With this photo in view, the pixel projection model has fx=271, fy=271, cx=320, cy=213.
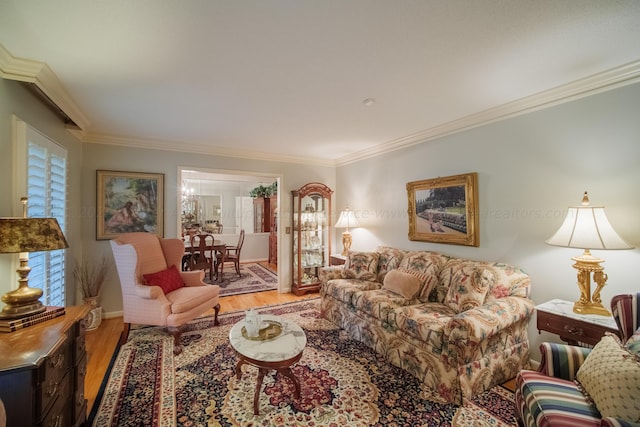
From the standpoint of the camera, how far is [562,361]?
1.60 metres

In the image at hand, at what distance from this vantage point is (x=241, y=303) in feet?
13.9

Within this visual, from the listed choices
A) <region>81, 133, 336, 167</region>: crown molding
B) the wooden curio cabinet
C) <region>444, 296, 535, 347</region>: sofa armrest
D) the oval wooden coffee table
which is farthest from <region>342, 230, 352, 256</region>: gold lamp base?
<region>444, 296, 535, 347</region>: sofa armrest

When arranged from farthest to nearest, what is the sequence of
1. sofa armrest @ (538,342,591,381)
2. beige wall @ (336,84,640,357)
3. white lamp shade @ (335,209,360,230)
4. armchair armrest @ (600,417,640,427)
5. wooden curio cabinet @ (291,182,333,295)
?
wooden curio cabinet @ (291,182,333,295), white lamp shade @ (335,209,360,230), beige wall @ (336,84,640,357), sofa armrest @ (538,342,591,381), armchair armrest @ (600,417,640,427)

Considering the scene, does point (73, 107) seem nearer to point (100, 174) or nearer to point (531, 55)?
point (100, 174)

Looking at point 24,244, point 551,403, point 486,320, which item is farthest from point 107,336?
point 551,403

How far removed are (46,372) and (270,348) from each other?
3.86 ft

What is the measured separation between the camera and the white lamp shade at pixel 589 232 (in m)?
1.86

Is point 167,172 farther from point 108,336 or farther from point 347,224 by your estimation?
point 347,224

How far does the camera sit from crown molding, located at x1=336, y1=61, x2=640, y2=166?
2.01m

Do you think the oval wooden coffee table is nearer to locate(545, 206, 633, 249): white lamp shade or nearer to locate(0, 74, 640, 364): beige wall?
locate(0, 74, 640, 364): beige wall

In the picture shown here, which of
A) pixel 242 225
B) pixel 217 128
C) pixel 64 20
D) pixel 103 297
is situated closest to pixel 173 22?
pixel 64 20

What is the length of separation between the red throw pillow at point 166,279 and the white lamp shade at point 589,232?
3.73 m

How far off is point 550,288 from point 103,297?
512 cm

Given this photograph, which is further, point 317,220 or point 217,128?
point 317,220
